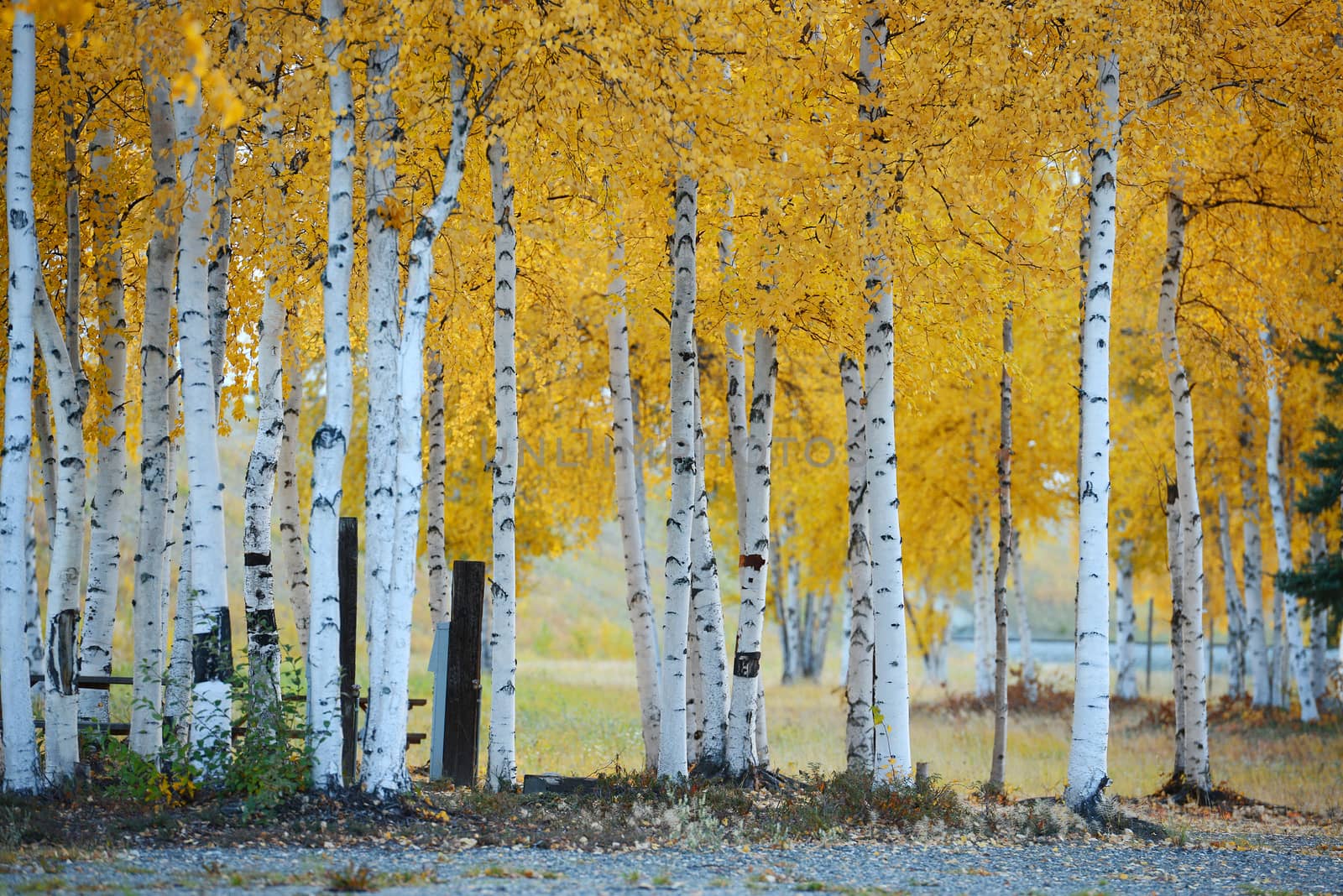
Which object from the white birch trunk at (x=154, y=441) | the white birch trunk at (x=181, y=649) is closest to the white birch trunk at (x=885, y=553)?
the white birch trunk at (x=181, y=649)

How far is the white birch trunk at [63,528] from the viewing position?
795cm

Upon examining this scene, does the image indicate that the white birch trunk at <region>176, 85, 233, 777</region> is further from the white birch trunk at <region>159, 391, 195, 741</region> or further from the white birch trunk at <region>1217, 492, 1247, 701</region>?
the white birch trunk at <region>1217, 492, 1247, 701</region>

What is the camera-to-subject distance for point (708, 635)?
9914 mm

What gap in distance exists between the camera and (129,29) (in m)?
7.57

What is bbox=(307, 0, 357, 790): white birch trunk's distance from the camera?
7.23 m

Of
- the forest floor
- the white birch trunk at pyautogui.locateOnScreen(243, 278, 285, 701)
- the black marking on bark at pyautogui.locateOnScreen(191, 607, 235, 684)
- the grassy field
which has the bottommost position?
the grassy field

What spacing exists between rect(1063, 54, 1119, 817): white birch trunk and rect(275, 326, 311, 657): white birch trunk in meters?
6.94

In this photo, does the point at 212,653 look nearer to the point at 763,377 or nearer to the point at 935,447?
the point at 763,377

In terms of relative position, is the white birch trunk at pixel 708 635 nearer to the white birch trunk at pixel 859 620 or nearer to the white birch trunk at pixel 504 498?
the white birch trunk at pixel 504 498

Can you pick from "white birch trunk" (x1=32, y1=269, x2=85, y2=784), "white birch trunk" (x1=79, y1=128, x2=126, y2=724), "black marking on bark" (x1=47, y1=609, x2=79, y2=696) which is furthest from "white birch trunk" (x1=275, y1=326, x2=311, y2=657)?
"white birch trunk" (x1=32, y1=269, x2=85, y2=784)

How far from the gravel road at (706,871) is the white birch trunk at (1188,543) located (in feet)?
11.0

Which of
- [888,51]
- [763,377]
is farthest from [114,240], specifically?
[888,51]

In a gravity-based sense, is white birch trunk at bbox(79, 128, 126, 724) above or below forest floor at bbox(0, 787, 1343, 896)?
above

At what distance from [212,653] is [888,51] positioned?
849 centimetres
